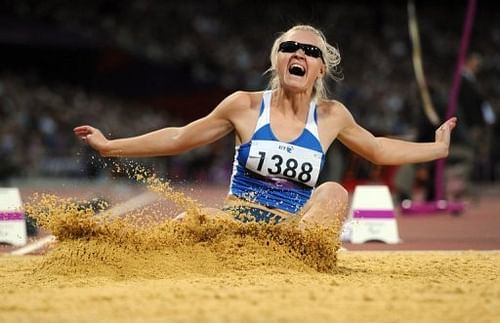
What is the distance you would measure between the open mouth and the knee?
2.43ft

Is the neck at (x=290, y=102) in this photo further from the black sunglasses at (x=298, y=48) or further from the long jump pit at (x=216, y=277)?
the long jump pit at (x=216, y=277)

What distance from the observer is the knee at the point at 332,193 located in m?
5.90

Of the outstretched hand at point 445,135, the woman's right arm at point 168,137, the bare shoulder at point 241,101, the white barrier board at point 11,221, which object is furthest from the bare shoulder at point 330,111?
the white barrier board at point 11,221

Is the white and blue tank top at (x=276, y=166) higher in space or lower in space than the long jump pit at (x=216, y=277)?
higher

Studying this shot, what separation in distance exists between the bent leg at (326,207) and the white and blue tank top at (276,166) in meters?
0.11

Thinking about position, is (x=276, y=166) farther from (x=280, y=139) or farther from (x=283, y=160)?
(x=280, y=139)

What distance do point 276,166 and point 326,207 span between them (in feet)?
1.33

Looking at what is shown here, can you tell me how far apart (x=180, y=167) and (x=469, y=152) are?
11.1 m

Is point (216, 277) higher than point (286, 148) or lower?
lower

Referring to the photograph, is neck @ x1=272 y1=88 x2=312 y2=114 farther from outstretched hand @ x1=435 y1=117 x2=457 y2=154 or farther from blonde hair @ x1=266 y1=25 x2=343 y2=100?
outstretched hand @ x1=435 y1=117 x2=457 y2=154

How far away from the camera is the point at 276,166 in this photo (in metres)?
5.88

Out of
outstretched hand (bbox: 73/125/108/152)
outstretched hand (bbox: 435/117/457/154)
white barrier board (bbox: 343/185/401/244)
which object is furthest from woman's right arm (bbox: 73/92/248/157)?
white barrier board (bbox: 343/185/401/244)

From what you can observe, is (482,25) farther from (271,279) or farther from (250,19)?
(271,279)

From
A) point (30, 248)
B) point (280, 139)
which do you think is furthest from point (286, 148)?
point (30, 248)
